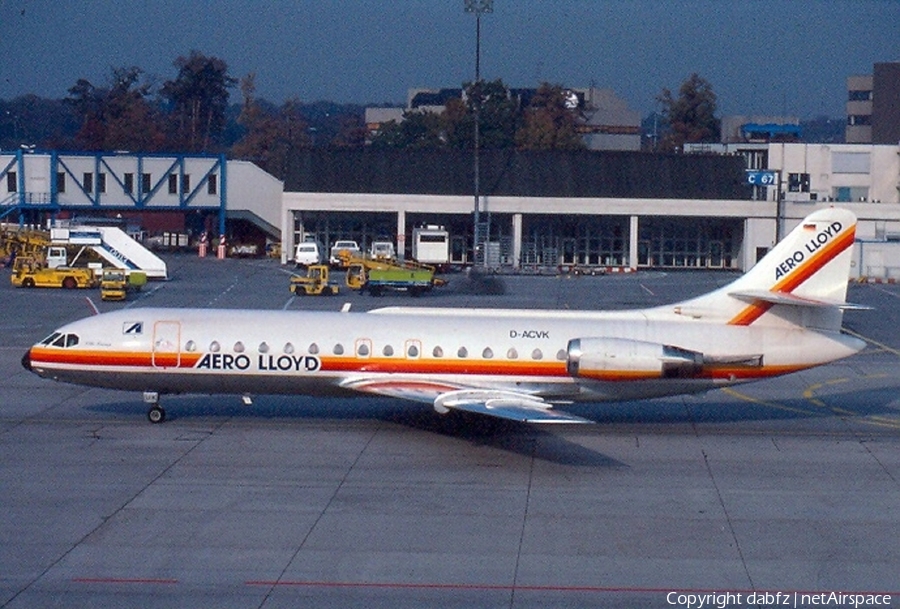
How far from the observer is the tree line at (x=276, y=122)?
4975 inches

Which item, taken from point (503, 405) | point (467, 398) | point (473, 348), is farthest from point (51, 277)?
point (503, 405)

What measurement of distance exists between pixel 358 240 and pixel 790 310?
201ft

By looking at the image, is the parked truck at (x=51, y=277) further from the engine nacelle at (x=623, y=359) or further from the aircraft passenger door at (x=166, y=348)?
the engine nacelle at (x=623, y=359)

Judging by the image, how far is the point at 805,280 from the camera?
91.4 feet

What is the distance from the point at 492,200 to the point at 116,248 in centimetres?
2665

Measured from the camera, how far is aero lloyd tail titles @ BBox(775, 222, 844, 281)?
91.2 feet

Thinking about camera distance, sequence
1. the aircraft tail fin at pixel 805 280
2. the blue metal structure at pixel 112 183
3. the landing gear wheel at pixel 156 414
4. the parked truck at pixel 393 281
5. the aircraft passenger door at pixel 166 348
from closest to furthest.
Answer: the aircraft passenger door at pixel 166 348 → the aircraft tail fin at pixel 805 280 → the landing gear wheel at pixel 156 414 → the parked truck at pixel 393 281 → the blue metal structure at pixel 112 183

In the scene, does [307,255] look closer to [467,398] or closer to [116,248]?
[116,248]

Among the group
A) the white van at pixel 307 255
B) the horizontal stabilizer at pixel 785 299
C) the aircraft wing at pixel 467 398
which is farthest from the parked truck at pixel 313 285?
the horizontal stabilizer at pixel 785 299

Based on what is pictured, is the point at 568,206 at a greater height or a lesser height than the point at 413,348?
greater

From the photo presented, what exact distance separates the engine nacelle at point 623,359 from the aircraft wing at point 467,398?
116 centimetres

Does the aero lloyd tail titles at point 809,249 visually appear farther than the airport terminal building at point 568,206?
No

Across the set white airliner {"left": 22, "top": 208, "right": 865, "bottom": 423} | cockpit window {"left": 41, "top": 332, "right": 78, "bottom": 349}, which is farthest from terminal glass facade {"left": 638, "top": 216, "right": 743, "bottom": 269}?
cockpit window {"left": 41, "top": 332, "right": 78, "bottom": 349}

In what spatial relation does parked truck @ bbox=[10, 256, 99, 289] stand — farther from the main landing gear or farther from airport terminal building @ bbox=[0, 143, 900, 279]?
the main landing gear
